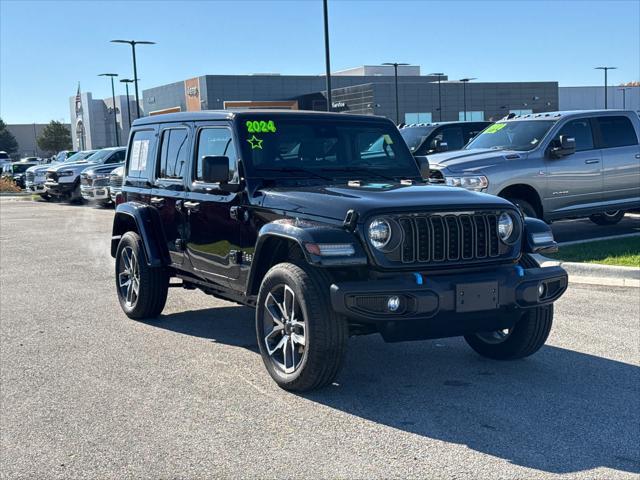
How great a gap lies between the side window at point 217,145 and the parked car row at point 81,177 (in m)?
16.7

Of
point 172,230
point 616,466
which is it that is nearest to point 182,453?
point 616,466

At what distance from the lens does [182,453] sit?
14.9 ft

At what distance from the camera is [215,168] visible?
6.18 metres

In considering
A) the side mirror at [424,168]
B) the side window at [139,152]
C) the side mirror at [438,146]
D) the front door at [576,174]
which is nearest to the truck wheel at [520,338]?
the side mirror at [424,168]

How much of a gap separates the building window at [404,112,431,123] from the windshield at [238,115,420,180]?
67424 mm

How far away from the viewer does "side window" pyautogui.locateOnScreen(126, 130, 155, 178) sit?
26.9 feet

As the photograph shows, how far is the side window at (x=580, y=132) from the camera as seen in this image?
12.2m

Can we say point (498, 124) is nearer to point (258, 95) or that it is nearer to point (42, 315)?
point (42, 315)

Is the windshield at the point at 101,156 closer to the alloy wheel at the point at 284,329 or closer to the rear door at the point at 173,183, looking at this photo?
the rear door at the point at 173,183

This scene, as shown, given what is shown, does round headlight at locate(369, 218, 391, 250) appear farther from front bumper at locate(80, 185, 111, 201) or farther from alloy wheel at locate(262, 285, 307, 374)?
front bumper at locate(80, 185, 111, 201)

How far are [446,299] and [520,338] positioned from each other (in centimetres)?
123

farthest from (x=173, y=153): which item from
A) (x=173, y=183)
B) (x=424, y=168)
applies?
(x=424, y=168)

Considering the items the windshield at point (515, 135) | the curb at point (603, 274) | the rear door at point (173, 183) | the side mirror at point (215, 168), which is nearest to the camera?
the side mirror at point (215, 168)

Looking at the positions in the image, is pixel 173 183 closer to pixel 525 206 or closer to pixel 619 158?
pixel 525 206
